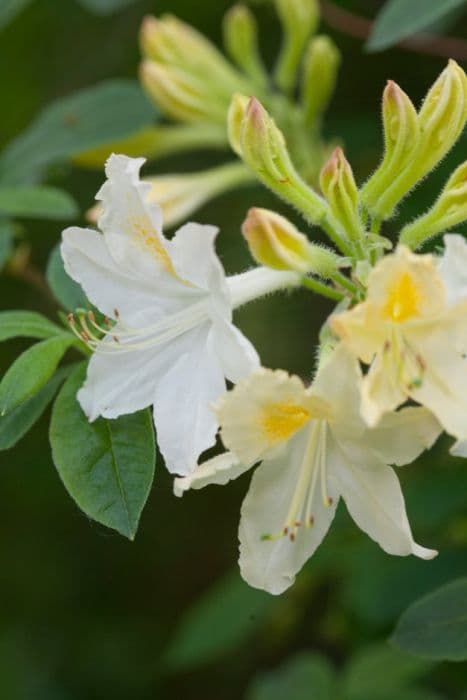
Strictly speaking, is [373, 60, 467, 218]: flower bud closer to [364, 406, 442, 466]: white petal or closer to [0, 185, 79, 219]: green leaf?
[364, 406, 442, 466]: white petal

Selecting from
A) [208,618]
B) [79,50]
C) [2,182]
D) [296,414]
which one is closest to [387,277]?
[296,414]

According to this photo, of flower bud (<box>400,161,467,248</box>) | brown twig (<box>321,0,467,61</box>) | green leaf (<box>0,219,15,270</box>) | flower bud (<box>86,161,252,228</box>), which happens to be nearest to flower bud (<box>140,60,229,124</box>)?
flower bud (<box>86,161,252,228</box>)

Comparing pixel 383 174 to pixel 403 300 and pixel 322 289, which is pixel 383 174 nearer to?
pixel 322 289

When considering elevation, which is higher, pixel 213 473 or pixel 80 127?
pixel 213 473

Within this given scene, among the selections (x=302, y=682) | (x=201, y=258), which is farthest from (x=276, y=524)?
(x=302, y=682)

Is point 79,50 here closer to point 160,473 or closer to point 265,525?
point 160,473

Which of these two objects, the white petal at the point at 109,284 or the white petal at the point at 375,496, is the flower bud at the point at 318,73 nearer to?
the white petal at the point at 109,284

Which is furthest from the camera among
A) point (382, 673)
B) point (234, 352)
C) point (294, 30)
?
point (294, 30)
